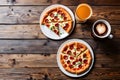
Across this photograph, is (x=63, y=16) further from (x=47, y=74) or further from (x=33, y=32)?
(x=47, y=74)

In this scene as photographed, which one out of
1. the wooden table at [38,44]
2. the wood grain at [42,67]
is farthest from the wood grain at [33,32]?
the wood grain at [42,67]

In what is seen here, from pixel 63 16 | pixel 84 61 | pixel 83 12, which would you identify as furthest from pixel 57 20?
pixel 84 61

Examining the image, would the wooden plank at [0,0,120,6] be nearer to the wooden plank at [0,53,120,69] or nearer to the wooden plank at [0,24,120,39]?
the wooden plank at [0,24,120,39]

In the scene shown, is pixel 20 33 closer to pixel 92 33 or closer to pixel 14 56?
pixel 14 56

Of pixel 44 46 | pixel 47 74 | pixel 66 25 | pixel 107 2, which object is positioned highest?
pixel 107 2

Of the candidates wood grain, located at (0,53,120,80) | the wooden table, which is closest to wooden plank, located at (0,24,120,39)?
the wooden table
